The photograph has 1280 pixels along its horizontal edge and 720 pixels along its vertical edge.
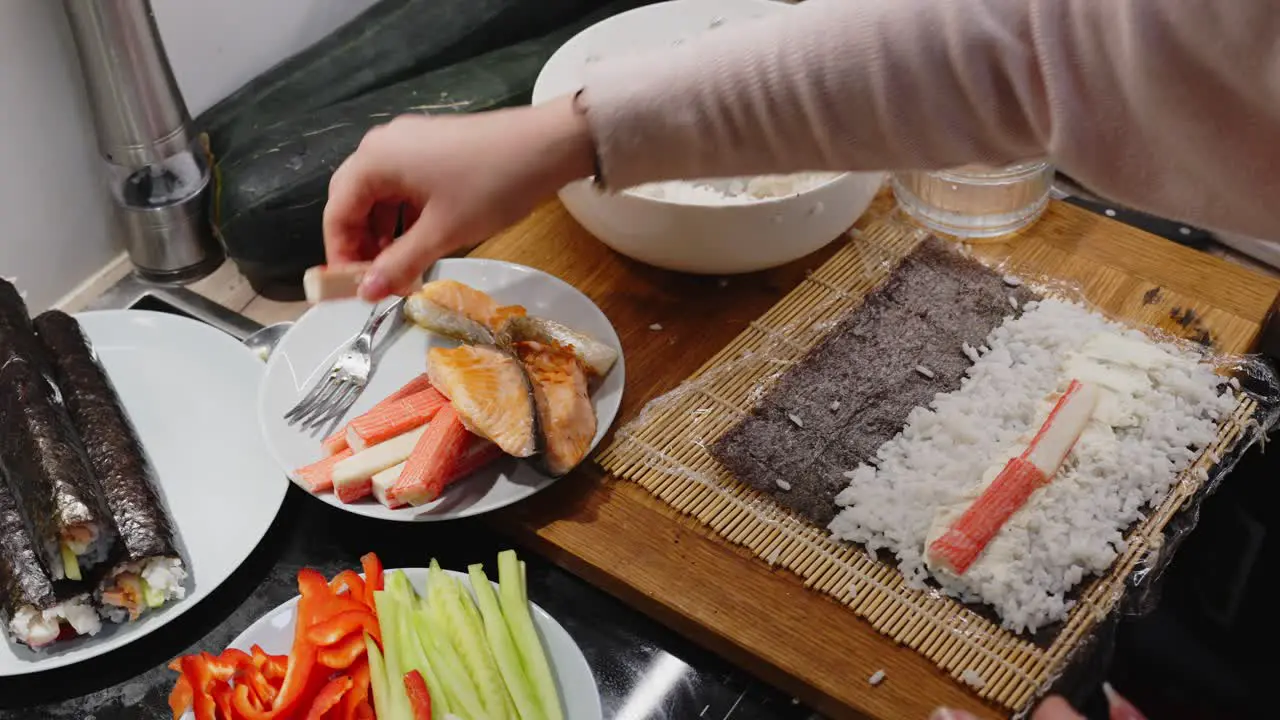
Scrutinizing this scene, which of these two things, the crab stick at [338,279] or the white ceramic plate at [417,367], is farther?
the white ceramic plate at [417,367]

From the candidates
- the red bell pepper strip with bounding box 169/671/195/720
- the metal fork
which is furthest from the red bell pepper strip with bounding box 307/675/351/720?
the metal fork

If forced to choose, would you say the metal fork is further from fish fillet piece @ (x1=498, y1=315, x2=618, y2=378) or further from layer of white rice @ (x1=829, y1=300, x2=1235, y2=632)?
layer of white rice @ (x1=829, y1=300, x2=1235, y2=632)

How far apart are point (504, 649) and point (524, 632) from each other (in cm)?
3

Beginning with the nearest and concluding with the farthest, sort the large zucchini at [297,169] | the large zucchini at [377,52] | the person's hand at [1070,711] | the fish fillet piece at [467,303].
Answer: the person's hand at [1070,711] → the fish fillet piece at [467,303] → the large zucchini at [297,169] → the large zucchini at [377,52]

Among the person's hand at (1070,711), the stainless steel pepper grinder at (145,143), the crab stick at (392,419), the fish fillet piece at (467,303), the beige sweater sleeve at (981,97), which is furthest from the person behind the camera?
the stainless steel pepper grinder at (145,143)

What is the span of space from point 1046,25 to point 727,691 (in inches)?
28.1

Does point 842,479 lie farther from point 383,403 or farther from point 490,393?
point 383,403

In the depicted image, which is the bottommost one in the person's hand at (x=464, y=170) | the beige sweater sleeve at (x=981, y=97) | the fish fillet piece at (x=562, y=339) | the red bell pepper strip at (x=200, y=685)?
the red bell pepper strip at (x=200, y=685)

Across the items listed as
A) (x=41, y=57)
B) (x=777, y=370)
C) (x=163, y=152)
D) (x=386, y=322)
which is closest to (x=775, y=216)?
(x=777, y=370)

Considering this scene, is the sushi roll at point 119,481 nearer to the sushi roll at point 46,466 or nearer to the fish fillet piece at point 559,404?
the sushi roll at point 46,466

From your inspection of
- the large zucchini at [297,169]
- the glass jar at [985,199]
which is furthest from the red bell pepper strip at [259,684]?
the glass jar at [985,199]

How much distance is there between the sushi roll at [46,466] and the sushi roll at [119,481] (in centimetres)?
2

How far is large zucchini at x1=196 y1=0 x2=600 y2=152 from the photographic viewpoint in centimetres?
180

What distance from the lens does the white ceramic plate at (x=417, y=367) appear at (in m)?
1.26
